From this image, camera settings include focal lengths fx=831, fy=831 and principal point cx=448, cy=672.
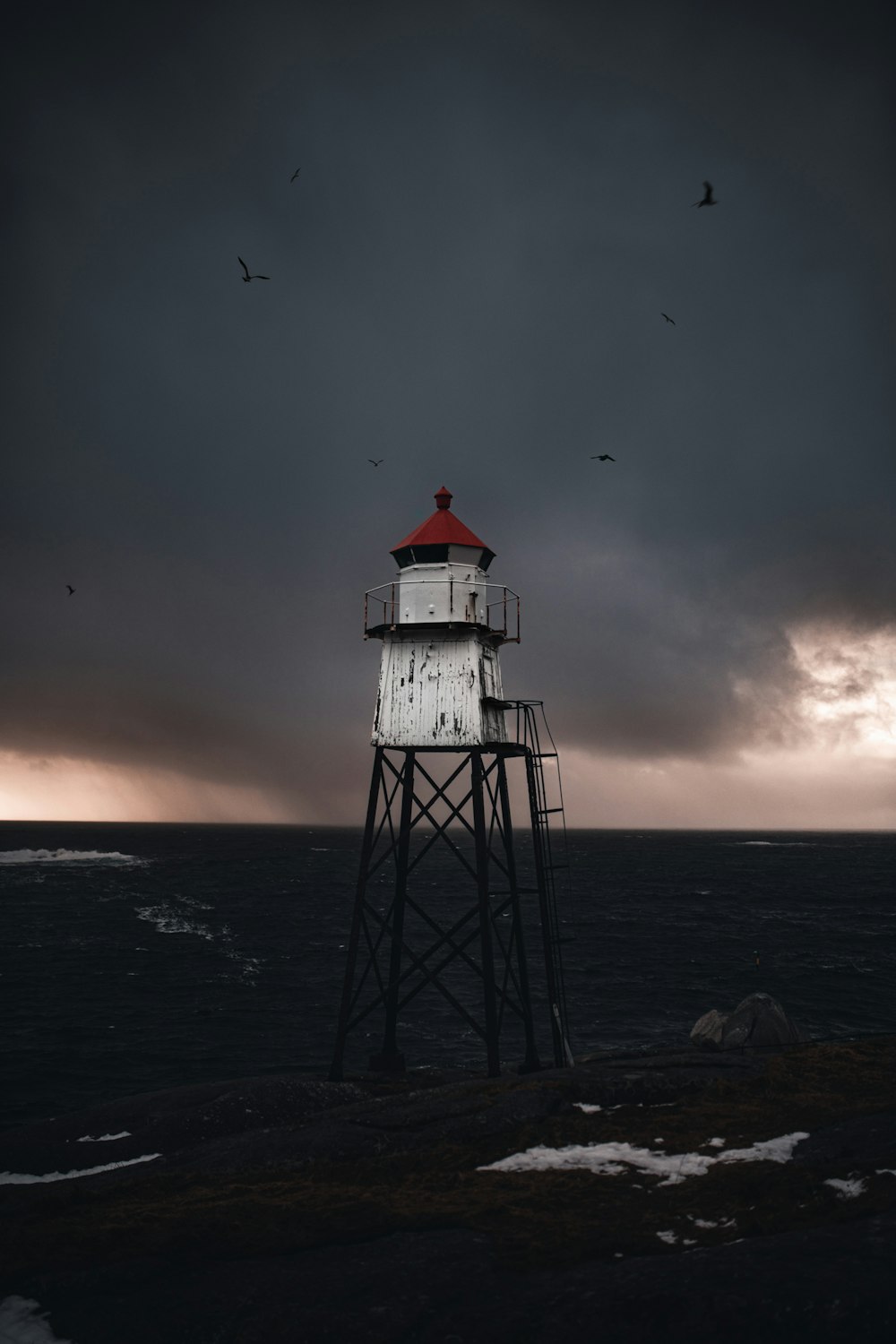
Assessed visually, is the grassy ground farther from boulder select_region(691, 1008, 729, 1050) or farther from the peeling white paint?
boulder select_region(691, 1008, 729, 1050)

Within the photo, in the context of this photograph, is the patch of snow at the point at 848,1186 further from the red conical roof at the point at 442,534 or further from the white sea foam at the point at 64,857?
the white sea foam at the point at 64,857

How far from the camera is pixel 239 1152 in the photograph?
48.4 ft

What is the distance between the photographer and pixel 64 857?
135 meters

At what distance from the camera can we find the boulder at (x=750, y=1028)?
25.2m

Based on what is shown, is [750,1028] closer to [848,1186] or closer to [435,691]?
[435,691]

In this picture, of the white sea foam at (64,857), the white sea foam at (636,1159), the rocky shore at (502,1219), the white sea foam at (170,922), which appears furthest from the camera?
the white sea foam at (64,857)

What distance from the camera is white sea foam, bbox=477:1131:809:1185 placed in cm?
1161

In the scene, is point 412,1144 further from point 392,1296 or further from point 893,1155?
point 893,1155

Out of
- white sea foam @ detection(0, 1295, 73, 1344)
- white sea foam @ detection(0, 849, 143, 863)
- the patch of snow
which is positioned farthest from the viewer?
white sea foam @ detection(0, 849, 143, 863)

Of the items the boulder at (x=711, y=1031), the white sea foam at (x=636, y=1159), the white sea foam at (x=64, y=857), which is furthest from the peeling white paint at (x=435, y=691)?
the white sea foam at (x=64, y=857)

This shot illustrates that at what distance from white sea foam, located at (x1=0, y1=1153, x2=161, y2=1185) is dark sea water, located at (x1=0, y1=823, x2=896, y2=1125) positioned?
8.38 meters

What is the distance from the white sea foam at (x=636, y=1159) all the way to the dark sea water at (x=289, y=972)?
56.1 feet

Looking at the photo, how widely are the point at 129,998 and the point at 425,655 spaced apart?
2716 cm

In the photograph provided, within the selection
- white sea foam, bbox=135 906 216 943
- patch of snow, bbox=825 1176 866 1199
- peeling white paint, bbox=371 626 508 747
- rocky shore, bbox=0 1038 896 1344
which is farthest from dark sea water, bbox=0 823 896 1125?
patch of snow, bbox=825 1176 866 1199
